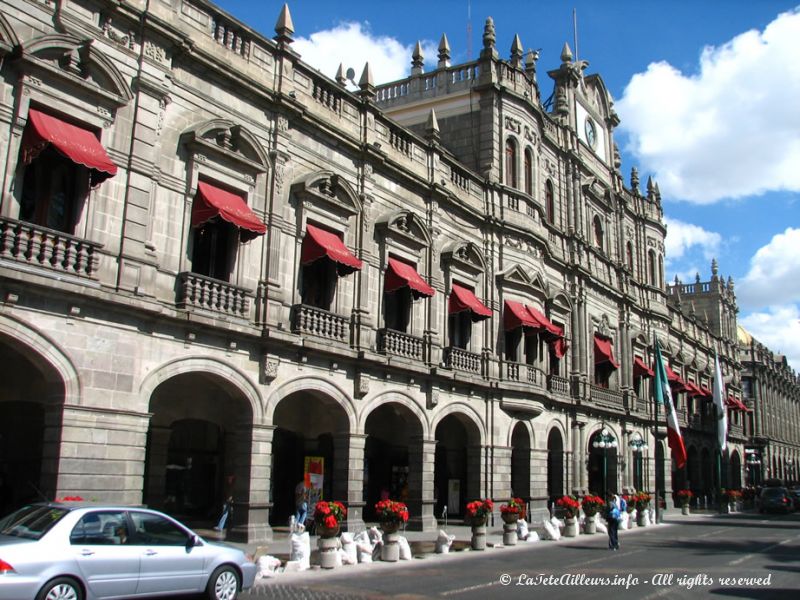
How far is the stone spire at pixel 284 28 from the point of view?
2033 centimetres

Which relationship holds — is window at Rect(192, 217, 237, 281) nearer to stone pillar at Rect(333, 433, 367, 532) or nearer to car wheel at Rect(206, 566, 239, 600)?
stone pillar at Rect(333, 433, 367, 532)

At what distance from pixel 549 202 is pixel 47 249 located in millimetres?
24444

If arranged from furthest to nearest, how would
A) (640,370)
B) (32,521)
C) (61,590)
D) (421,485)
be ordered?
1. (640,370)
2. (421,485)
3. (32,521)
4. (61,590)

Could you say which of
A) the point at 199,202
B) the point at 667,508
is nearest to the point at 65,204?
the point at 199,202

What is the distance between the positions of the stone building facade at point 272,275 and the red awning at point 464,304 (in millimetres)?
68

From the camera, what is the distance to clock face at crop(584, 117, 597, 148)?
4016 centimetres

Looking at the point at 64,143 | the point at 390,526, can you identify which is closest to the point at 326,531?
the point at 390,526

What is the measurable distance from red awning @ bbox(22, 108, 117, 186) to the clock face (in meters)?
30.1

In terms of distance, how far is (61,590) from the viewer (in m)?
9.32

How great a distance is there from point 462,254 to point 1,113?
16.0m

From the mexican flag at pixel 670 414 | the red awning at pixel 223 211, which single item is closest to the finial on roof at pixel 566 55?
the mexican flag at pixel 670 414

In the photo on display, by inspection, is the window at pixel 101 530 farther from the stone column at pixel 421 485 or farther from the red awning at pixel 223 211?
the stone column at pixel 421 485

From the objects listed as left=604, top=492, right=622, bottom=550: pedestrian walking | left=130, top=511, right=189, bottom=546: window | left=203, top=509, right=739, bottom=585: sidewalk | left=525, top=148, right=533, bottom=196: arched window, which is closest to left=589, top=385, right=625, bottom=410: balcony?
left=203, top=509, right=739, bottom=585: sidewalk

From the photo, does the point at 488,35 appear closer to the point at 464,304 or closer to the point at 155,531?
the point at 464,304
